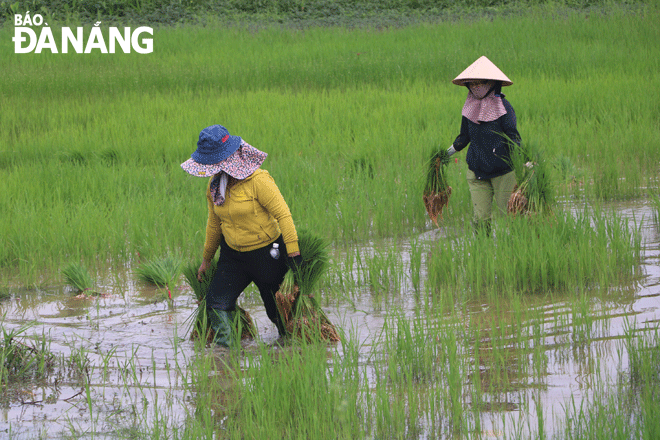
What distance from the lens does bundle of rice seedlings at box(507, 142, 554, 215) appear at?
482 cm

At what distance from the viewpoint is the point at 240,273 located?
12.8ft

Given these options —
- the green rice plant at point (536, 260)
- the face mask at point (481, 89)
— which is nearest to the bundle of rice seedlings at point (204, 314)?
the green rice plant at point (536, 260)

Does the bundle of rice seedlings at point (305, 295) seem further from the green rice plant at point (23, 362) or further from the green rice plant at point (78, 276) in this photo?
the green rice plant at point (78, 276)

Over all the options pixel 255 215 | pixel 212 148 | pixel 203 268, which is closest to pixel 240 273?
pixel 203 268

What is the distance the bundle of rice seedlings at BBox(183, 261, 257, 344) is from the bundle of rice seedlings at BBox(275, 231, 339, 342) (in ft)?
1.02

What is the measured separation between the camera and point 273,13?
1870 cm

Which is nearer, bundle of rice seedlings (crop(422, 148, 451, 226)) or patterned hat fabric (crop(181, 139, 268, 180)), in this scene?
patterned hat fabric (crop(181, 139, 268, 180))

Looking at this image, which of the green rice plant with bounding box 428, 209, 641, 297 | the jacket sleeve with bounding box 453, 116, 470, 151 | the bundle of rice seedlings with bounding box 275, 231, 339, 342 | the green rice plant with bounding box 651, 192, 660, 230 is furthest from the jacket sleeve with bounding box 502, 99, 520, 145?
the bundle of rice seedlings with bounding box 275, 231, 339, 342

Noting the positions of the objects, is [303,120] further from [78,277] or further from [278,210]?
[278,210]

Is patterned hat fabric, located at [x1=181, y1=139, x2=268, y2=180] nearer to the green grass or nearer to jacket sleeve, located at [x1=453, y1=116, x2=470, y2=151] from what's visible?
the green grass

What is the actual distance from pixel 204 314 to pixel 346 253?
1761 mm

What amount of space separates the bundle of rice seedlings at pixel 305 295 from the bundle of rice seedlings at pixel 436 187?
74.8 inches

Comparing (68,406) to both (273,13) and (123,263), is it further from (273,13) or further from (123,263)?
(273,13)

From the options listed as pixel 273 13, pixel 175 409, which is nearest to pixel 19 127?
pixel 175 409
